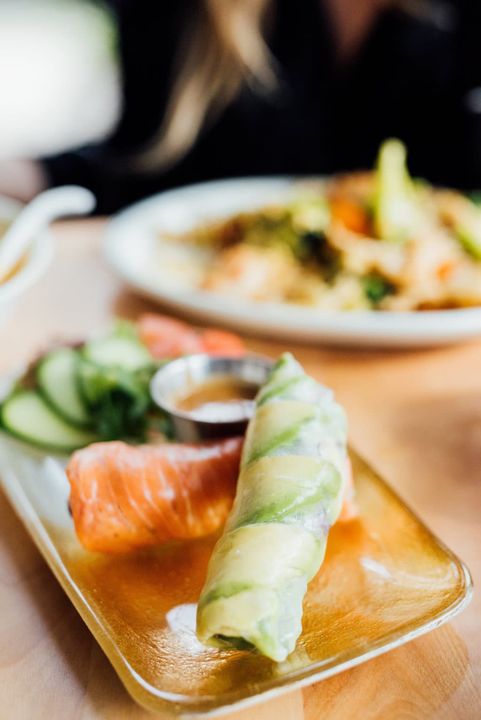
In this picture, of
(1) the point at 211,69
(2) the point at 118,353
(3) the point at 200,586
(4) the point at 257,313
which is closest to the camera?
(3) the point at 200,586

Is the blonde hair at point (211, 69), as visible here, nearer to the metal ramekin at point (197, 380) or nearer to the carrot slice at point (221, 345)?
the carrot slice at point (221, 345)

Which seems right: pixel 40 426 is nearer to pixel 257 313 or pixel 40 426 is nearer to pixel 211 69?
pixel 257 313

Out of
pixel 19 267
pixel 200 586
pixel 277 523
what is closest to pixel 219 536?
pixel 200 586

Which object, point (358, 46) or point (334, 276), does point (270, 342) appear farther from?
point (358, 46)

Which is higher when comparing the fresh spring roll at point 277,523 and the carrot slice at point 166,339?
the fresh spring roll at point 277,523

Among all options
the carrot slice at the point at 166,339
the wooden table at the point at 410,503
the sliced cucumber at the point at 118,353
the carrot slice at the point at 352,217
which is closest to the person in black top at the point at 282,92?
the carrot slice at the point at 352,217

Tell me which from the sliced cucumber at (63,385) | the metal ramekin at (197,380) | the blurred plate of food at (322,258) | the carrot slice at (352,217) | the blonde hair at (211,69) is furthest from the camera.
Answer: the blonde hair at (211,69)
